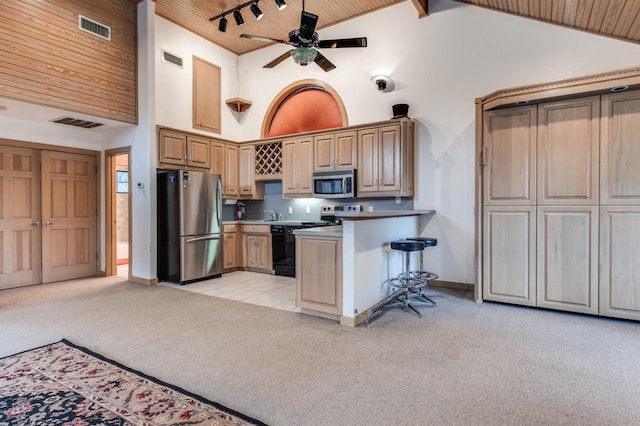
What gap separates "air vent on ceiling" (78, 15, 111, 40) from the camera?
4613 millimetres

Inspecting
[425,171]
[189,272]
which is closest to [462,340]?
[425,171]

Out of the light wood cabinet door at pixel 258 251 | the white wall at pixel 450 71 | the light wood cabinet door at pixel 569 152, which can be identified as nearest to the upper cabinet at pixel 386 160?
the white wall at pixel 450 71

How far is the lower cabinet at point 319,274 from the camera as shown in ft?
11.0

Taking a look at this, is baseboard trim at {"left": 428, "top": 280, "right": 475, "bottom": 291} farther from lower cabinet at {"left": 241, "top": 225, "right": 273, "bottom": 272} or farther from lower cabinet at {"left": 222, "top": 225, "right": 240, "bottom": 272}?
lower cabinet at {"left": 222, "top": 225, "right": 240, "bottom": 272}

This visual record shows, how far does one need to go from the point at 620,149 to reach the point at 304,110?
4535mm

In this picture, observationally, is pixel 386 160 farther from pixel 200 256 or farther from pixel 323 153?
pixel 200 256

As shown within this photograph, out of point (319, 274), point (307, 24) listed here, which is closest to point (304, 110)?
point (307, 24)

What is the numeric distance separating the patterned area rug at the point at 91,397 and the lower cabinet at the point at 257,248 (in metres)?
3.50

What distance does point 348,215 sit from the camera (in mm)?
Result: 3107

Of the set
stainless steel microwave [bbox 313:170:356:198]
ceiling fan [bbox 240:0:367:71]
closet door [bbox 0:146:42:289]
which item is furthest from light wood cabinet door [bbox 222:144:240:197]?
ceiling fan [bbox 240:0:367:71]

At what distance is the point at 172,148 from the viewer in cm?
543

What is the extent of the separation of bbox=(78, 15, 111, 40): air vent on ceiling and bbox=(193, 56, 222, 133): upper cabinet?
4.58 feet

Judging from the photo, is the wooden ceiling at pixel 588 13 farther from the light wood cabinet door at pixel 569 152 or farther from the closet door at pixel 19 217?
the closet door at pixel 19 217

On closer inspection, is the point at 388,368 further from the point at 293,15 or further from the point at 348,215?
the point at 293,15
